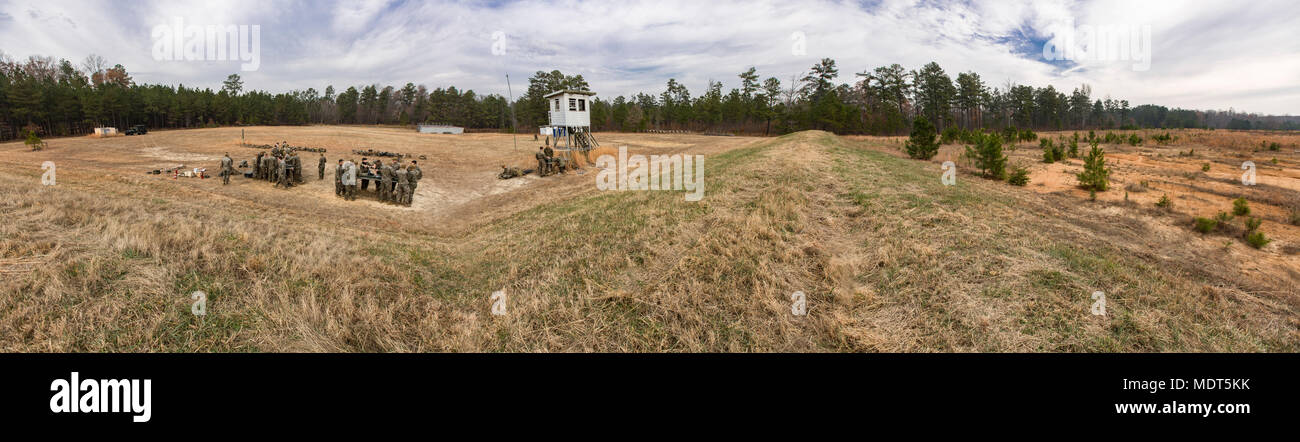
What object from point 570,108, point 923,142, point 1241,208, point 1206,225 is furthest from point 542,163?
point 1241,208

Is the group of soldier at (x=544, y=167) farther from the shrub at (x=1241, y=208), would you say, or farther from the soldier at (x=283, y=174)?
the shrub at (x=1241, y=208)

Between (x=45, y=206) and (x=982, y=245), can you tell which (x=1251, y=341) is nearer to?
(x=982, y=245)

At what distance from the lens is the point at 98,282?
5242mm

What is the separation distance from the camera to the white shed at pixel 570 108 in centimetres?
3184

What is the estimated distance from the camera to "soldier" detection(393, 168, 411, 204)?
59.9 ft

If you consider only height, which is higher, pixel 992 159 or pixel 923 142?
pixel 923 142

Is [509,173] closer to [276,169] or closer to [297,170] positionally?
[297,170]

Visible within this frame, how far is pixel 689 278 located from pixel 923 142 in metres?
22.4

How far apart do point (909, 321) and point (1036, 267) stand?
2544 mm

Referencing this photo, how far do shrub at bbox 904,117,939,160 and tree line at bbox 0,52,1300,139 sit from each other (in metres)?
36.8

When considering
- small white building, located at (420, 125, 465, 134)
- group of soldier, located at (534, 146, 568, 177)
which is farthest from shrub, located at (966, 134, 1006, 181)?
small white building, located at (420, 125, 465, 134)

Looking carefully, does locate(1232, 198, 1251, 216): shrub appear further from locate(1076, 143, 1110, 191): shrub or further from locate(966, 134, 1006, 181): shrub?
locate(966, 134, 1006, 181): shrub

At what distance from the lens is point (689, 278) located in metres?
6.74
